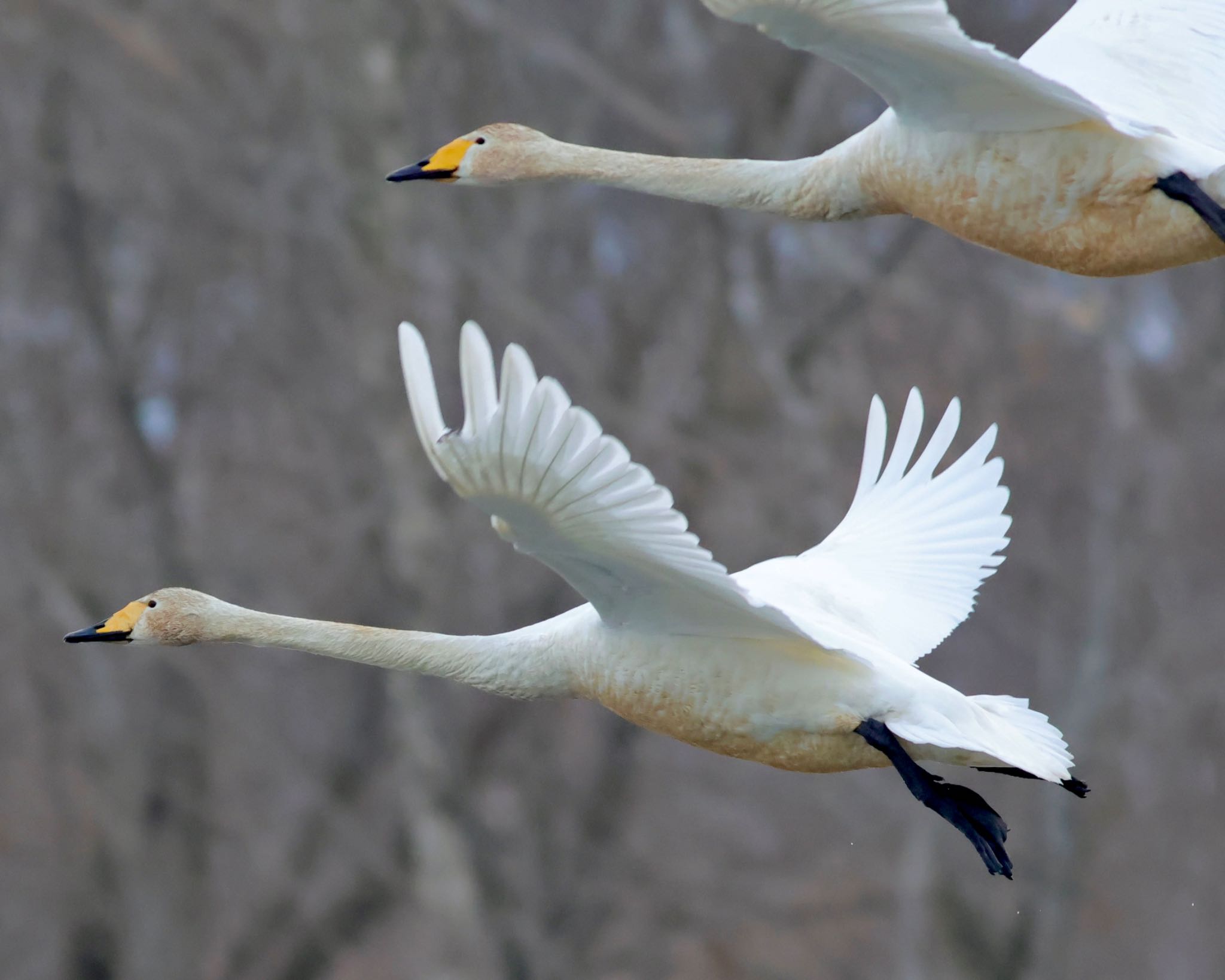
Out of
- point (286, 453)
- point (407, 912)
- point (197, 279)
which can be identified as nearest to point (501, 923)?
point (407, 912)

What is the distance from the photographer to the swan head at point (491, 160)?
5.10 metres

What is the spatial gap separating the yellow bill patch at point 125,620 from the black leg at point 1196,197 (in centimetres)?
234

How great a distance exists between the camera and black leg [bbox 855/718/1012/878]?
4.32 m

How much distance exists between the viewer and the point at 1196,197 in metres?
4.33

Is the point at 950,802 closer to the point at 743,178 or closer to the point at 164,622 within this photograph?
the point at 743,178

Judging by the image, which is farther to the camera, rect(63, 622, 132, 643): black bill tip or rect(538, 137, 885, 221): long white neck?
rect(63, 622, 132, 643): black bill tip

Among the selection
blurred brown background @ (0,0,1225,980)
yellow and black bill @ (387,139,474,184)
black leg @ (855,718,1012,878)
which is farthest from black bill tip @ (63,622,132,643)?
blurred brown background @ (0,0,1225,980)

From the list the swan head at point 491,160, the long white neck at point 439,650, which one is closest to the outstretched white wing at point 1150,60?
the swan head at point 491,160

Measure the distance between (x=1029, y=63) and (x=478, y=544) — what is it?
6.56m

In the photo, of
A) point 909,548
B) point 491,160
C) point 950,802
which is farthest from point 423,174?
point 950,802

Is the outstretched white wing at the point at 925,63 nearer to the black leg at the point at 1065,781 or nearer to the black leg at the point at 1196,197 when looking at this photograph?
the black leg at the point at 1196,197

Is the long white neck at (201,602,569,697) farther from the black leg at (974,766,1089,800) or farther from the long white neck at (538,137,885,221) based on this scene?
the long white neck at (538,137,885,221)

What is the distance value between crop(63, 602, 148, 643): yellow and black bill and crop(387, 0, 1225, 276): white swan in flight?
3.66 ft

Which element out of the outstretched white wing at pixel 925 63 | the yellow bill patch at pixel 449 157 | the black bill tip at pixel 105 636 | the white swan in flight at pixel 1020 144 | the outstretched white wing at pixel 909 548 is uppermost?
the outstretched white wing at pixel 925 63
